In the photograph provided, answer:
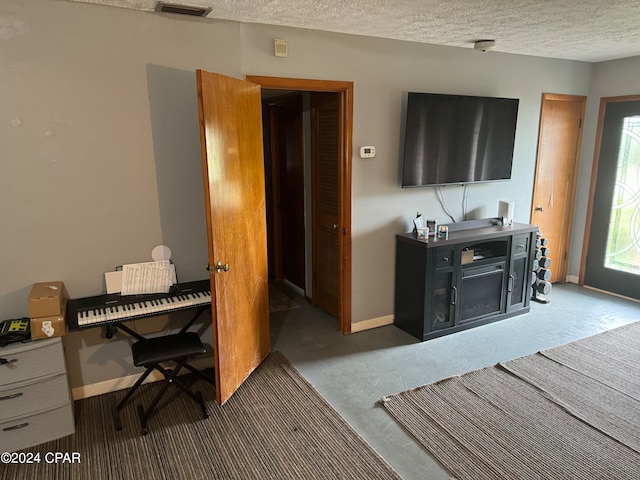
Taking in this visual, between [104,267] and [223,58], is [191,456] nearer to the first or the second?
[104,267]

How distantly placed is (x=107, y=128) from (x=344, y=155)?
172cm

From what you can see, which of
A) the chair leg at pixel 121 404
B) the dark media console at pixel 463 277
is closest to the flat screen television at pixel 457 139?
the dark media console at pixel 463 277

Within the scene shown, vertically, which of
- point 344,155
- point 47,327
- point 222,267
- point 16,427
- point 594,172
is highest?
point 344,155

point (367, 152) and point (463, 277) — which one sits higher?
point (367, 152)

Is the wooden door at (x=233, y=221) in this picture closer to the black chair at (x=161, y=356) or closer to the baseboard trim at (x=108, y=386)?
the black chair at (x=161, y=356)

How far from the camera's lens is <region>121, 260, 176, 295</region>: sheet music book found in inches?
111

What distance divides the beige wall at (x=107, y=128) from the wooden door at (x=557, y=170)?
2.22 metres

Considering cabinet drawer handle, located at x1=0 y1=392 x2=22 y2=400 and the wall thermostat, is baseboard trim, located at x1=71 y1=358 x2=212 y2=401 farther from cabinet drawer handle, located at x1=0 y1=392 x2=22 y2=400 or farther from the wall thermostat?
the wall thermostat

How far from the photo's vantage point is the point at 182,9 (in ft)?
8.68

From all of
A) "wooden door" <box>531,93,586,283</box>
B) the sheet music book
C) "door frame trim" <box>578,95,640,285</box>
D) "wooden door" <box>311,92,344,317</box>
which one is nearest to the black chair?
the sheet music book

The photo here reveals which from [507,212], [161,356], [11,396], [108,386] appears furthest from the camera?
[507,212]

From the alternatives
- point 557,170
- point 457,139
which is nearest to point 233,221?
point 457,139

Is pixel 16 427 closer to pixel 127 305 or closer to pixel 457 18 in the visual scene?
pixel 127 305

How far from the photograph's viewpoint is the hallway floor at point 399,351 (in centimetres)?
255
